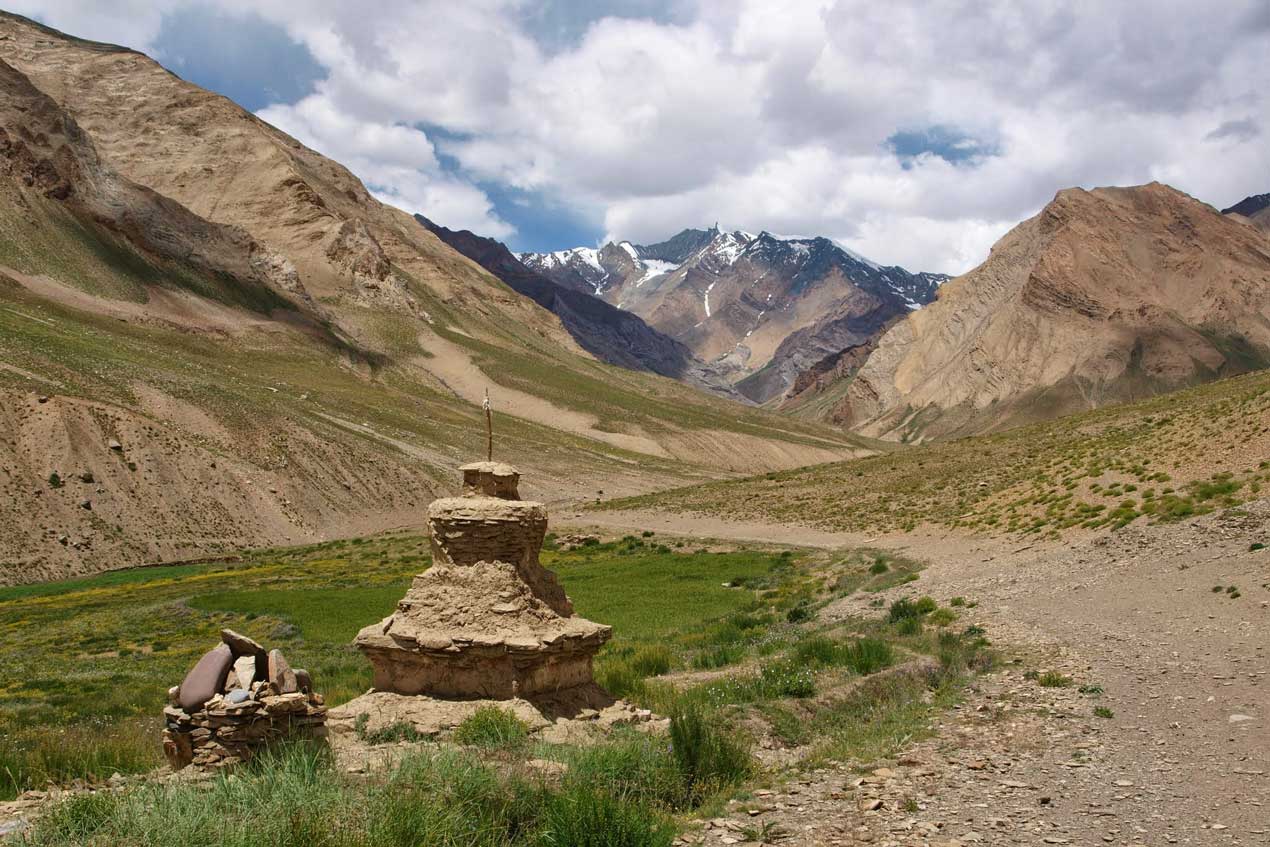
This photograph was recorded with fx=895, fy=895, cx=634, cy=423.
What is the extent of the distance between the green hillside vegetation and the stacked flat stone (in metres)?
18.4

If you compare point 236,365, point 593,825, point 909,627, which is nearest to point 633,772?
point 593,825

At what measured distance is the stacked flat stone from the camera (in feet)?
35.7

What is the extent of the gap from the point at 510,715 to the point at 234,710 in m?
3.05

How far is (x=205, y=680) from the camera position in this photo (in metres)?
8.53

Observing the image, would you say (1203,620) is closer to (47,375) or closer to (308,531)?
(308,531)

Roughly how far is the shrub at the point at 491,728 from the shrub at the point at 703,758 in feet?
5.61

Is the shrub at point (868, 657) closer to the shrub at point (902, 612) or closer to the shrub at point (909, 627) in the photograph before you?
the shrub at point (909, 627)

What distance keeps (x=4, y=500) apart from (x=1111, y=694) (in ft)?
156

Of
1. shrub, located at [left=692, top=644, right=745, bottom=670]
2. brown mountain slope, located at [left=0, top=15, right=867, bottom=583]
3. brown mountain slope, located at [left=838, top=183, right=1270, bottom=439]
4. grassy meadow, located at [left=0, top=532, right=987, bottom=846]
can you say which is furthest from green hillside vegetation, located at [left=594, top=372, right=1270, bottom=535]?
brown mountain slope, located at [left=838, top=183, right=1270, bottom=439]

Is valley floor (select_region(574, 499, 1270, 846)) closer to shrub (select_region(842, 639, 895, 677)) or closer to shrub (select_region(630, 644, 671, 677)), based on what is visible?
shrub (select_region(842, 639, 895, 677))

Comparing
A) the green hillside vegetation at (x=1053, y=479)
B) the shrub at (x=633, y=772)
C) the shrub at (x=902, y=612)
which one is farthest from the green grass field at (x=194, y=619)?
the green hillside vegetation at (x=1053, y=479)

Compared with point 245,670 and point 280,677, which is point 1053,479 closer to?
point 280,677

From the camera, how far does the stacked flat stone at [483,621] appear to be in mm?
10883

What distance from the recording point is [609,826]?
6.57 metres
